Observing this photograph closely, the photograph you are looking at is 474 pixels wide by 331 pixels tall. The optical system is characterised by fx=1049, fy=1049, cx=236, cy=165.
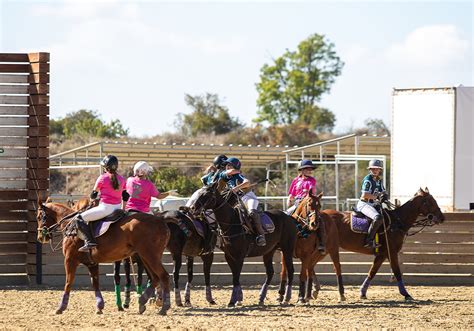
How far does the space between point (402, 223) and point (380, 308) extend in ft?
9.23

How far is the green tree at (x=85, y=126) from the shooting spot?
205 ft

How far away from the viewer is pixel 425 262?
21891 mm

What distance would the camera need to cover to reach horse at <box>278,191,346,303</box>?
17.4 m

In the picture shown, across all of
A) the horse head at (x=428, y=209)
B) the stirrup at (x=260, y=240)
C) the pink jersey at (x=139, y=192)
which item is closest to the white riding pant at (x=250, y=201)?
the stirrup at (x=260, y=240)

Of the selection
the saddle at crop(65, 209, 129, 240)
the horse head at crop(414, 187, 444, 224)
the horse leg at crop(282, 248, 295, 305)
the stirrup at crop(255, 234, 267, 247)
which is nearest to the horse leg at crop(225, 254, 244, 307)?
the stirrup at crop(255, 234, 267, 247)

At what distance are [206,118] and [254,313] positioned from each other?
5516 cm

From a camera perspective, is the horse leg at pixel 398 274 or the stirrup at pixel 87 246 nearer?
the stirrup at pixel 87 246

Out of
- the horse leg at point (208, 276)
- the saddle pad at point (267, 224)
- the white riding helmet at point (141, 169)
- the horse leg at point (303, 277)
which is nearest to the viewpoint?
the white riding helmet at point (141, 169)

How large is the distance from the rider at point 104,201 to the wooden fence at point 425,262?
20.8 ft

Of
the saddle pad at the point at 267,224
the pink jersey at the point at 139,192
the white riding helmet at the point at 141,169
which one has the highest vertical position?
the white riding helmet at the point at 141,169

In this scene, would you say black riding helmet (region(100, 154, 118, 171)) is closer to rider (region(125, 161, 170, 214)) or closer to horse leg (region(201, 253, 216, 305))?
rider (region(125, 161, 170, 214))

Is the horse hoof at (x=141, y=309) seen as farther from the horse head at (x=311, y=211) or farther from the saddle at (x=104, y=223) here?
the horse head at (x=311, y=211)

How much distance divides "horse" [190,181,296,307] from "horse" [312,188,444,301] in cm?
144

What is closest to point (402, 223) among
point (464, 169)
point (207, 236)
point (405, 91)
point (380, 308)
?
point (380, 308)
